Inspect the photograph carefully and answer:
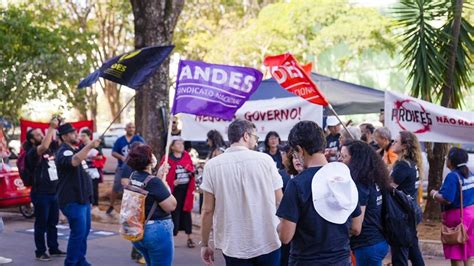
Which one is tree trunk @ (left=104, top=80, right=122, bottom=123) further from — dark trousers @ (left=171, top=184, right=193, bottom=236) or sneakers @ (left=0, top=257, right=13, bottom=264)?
sneakers @ (left=0, top=257, right=13, bottom=264)

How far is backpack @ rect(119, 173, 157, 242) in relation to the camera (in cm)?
582

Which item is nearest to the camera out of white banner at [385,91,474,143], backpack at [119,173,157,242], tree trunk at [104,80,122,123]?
backpack at [119,173,157,242]

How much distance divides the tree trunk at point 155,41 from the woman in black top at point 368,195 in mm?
7756

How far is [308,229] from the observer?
4.28 m

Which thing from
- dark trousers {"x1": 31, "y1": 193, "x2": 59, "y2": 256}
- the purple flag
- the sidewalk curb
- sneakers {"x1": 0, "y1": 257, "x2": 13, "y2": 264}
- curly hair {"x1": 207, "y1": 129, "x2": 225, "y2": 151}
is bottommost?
sneakers {"x1": 0, "y1": 257, "x2": 13, "y2": 264}

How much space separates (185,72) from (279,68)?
1518mm

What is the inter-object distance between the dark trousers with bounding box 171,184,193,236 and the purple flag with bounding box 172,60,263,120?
255 centimetres

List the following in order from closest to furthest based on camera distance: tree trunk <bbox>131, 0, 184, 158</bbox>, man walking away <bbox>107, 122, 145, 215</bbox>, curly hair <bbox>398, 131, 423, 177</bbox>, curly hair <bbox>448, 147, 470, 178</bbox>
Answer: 1. curly hair <bbox>398, 131, 423, 177</bbox>
2. curly hair <bbox>448, 147, 470, 178</bbox>
3. man walking away <bbox>107, 122, 145, 215</bbox>
4. tree trunk <bbox>131, 0, 184, 158</bbox>

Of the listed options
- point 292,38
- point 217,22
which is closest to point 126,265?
point 292,38

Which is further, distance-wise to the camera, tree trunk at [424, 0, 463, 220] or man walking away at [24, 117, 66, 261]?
tree trunk at [424, 0, 463, 220]

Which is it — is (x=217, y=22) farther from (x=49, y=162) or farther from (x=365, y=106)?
(x=49, y=162)

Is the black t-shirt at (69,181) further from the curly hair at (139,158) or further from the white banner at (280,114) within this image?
the white banner at (280,114)

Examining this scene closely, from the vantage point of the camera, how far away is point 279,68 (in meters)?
8.60

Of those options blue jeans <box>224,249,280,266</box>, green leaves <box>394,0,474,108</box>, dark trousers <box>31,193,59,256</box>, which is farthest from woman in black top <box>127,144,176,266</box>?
green leaves <box>394,0,474,108</box>
